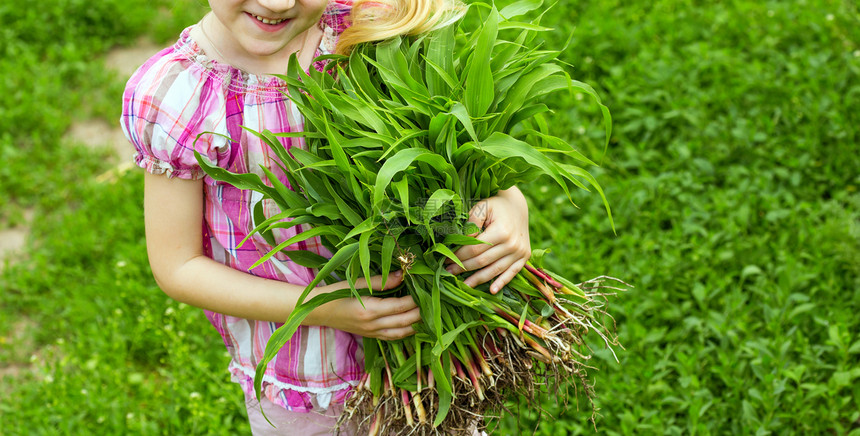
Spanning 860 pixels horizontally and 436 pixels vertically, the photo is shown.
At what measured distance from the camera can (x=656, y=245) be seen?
2.77 meters

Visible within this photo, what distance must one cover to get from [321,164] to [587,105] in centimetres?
227

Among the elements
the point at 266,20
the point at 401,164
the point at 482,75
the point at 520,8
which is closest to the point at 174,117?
the point at 266,20

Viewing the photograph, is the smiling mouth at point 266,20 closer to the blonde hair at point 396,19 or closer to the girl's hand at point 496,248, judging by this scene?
the blonde hair at point 396,19

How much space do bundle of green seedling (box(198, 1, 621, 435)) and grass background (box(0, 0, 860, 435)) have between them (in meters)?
0.69

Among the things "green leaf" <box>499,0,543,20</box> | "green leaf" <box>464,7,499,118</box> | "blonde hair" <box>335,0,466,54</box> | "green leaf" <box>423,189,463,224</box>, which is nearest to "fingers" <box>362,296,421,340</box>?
"green leaf" <box>423,189,463,224</box>

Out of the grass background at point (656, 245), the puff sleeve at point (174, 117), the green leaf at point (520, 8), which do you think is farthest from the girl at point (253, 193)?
the grass background at point (656, 245)

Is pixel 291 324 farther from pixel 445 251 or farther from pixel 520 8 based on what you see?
pixel 520 8

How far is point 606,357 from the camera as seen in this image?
2.41 metres

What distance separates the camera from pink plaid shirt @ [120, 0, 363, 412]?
4.69 ft

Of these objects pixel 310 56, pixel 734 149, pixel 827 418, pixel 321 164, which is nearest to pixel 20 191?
pixel 310 56

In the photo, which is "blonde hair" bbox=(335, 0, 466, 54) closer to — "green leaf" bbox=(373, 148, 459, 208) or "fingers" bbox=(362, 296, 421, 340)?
"green leaf" bbox=(373, 148, 459, 208)

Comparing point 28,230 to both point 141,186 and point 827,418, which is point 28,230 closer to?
point 141,186

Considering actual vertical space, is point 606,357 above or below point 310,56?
below

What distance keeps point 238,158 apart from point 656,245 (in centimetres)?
174
